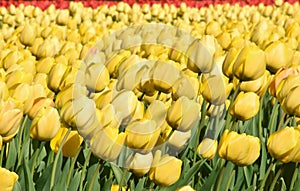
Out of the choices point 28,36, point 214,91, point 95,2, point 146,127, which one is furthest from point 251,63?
point 95,2

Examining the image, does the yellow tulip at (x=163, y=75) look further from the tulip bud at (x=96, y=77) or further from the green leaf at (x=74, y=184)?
the green leaf at (x=74, y=184)

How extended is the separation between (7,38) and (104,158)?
3092mm

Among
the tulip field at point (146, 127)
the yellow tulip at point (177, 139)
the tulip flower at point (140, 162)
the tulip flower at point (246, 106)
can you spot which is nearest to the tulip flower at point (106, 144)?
the tulip field at point (146, 127)

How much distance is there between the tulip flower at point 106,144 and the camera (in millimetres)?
1611

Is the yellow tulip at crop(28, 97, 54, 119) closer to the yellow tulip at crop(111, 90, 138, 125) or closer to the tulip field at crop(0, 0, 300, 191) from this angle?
the tulip field at crop(0, 0, 300, 191)

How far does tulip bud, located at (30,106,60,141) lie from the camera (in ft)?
5.74

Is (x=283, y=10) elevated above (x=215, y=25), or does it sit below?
below

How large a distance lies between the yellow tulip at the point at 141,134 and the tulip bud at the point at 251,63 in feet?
1.94

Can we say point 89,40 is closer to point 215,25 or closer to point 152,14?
point 215,25

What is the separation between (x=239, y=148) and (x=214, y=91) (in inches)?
18.2

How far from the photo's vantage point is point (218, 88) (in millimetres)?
2215

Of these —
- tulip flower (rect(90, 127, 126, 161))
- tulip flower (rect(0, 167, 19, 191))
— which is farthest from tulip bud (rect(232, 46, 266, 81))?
tulip flower (rect(0, 167, 19, 191))

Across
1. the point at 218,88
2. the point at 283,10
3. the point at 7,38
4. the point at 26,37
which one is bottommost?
the point at 283,10

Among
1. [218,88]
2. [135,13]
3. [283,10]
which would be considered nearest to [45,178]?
[218,88]
